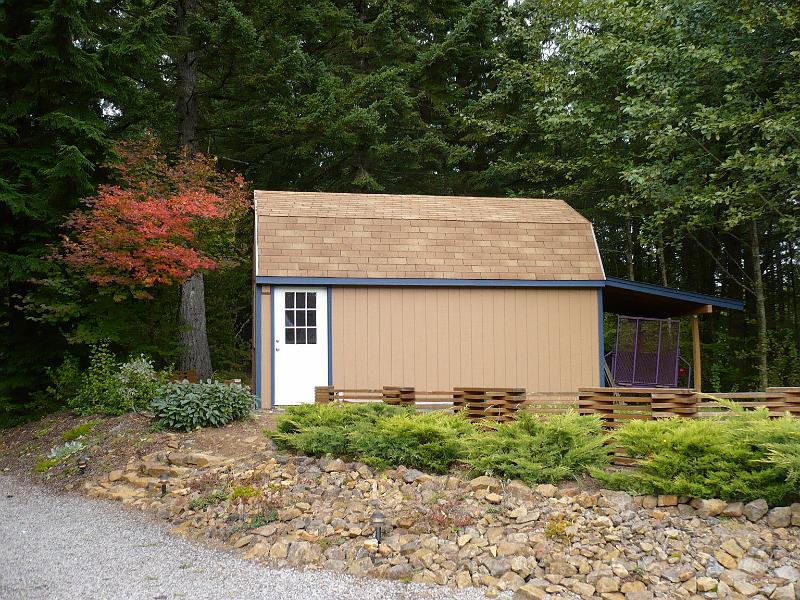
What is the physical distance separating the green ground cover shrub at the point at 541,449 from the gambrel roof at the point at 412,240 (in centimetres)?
476

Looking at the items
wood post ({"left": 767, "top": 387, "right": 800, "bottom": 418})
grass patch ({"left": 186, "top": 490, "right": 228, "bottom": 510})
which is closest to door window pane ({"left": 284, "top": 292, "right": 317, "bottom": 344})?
grass patch ({"left": 186, "top": 490, "right": 228, "bottom": 510})

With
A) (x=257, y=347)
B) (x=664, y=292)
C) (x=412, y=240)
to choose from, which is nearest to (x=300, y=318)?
(x=257, y=347)

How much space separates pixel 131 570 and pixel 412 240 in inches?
274

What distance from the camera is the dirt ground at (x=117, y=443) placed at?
24.6ft

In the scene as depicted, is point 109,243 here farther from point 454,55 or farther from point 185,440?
point 454,55

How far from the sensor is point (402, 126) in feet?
57.0

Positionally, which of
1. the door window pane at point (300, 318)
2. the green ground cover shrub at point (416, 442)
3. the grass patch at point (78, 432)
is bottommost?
the grass patch at point (78, 432)

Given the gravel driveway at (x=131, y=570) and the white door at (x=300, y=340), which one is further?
the white door at (x=300, y=340)

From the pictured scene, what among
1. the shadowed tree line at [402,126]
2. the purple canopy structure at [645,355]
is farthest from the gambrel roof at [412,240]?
the purple canopy structure at [645,355]

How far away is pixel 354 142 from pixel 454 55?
3745 millimetres

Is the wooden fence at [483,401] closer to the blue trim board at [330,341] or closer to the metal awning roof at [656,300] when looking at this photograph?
the blue trim board at [330,341]

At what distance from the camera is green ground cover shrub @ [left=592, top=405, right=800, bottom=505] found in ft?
15.8

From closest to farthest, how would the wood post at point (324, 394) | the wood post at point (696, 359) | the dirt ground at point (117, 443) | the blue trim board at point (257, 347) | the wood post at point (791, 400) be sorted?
1. the wood post at point (791, 400)
2. the dirt ground at point (117, 443)
3. the wood post at point (324, 394)
4. the blue trim board at point (257, 347)
5. the wood post at point (696, 359)

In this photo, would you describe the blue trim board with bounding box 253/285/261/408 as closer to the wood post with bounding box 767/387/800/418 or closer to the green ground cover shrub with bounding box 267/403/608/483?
the green ground cover shrub with bounding box 267/403/608/483
